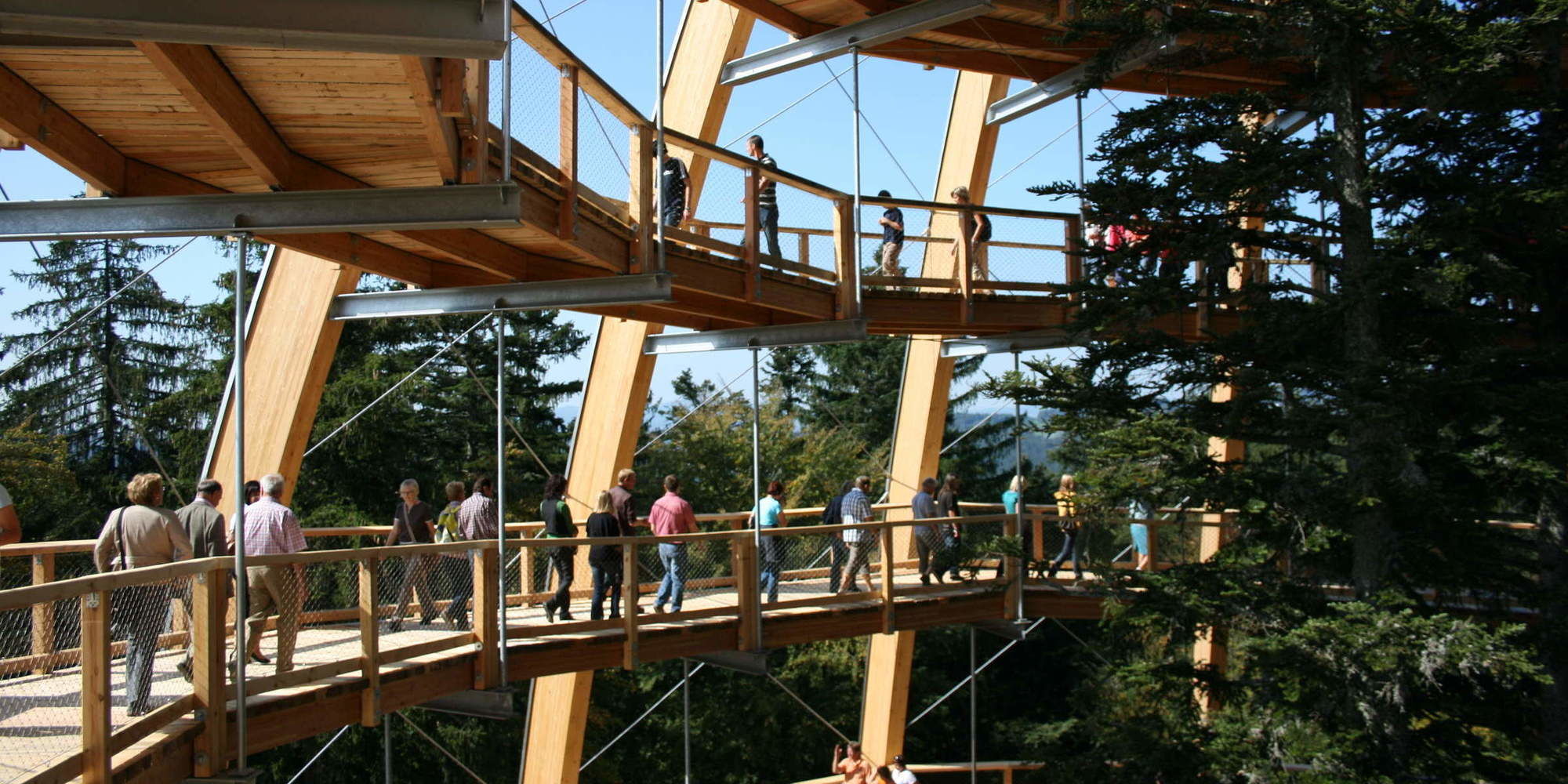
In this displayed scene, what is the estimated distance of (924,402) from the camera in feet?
58.7

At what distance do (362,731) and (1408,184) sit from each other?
17.3 meters

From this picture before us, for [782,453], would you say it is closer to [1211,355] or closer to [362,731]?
[362,731]

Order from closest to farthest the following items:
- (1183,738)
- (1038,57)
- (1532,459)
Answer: (1532,459) → (1183,738) → (1038,57)

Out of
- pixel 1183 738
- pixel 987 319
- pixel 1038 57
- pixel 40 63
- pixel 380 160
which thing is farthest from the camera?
pixel 1038 57

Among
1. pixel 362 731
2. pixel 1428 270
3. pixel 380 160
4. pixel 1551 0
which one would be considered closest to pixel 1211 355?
pixel 1428 270

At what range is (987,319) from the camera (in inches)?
585

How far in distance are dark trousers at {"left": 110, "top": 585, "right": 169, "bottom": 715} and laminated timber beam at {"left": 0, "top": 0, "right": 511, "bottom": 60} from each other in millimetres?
2472

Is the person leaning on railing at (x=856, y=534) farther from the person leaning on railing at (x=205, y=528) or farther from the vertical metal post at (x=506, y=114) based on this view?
the vertical metal post at (x=506, y=114)

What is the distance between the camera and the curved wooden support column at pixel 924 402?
1720 centimetres

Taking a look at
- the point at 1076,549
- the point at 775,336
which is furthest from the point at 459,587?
the point at 1076,549

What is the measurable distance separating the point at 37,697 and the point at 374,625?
2488 millimetres

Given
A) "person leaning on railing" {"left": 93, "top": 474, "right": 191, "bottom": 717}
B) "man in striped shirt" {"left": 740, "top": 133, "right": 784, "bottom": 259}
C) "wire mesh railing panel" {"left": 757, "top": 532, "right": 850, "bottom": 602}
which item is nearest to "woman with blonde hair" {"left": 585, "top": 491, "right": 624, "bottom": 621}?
"wire mesh railing panel" {"left": 757, "top": 532, "right": 850, "bottom": 602}

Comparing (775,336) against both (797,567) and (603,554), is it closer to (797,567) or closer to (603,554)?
(797,567)

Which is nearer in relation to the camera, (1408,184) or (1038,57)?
(1408,184)
